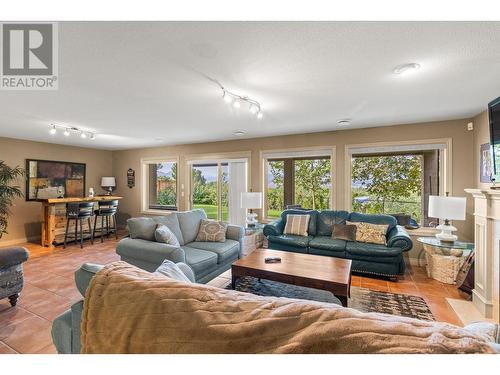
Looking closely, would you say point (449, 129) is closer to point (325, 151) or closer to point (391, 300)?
point (325, 151)

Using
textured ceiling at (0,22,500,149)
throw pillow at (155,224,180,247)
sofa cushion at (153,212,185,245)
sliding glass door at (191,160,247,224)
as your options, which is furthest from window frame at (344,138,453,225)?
throw pillow at (155,224,180,247)

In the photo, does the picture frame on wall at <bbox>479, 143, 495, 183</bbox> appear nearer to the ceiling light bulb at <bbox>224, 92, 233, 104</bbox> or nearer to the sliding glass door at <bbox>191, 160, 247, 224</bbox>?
the ceiling light bulb at <bbox>224, 92, 233, 104</bbox>

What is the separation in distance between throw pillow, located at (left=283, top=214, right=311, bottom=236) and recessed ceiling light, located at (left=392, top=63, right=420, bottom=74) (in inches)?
105

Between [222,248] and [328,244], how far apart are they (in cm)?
167

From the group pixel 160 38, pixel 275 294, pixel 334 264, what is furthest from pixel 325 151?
pixel 160 38

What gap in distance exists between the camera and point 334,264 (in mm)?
2684

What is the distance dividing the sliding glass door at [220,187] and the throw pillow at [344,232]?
7.62ft

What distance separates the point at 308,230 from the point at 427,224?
208 centimetres

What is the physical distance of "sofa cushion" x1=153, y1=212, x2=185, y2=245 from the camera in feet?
10.7

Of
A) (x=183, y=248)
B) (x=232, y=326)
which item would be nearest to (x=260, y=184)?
(x=183, y=248)

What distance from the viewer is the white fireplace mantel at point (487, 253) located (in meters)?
2.22

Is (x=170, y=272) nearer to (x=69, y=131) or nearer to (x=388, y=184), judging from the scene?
(x=388, y=184)

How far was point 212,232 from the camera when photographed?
141 inches
